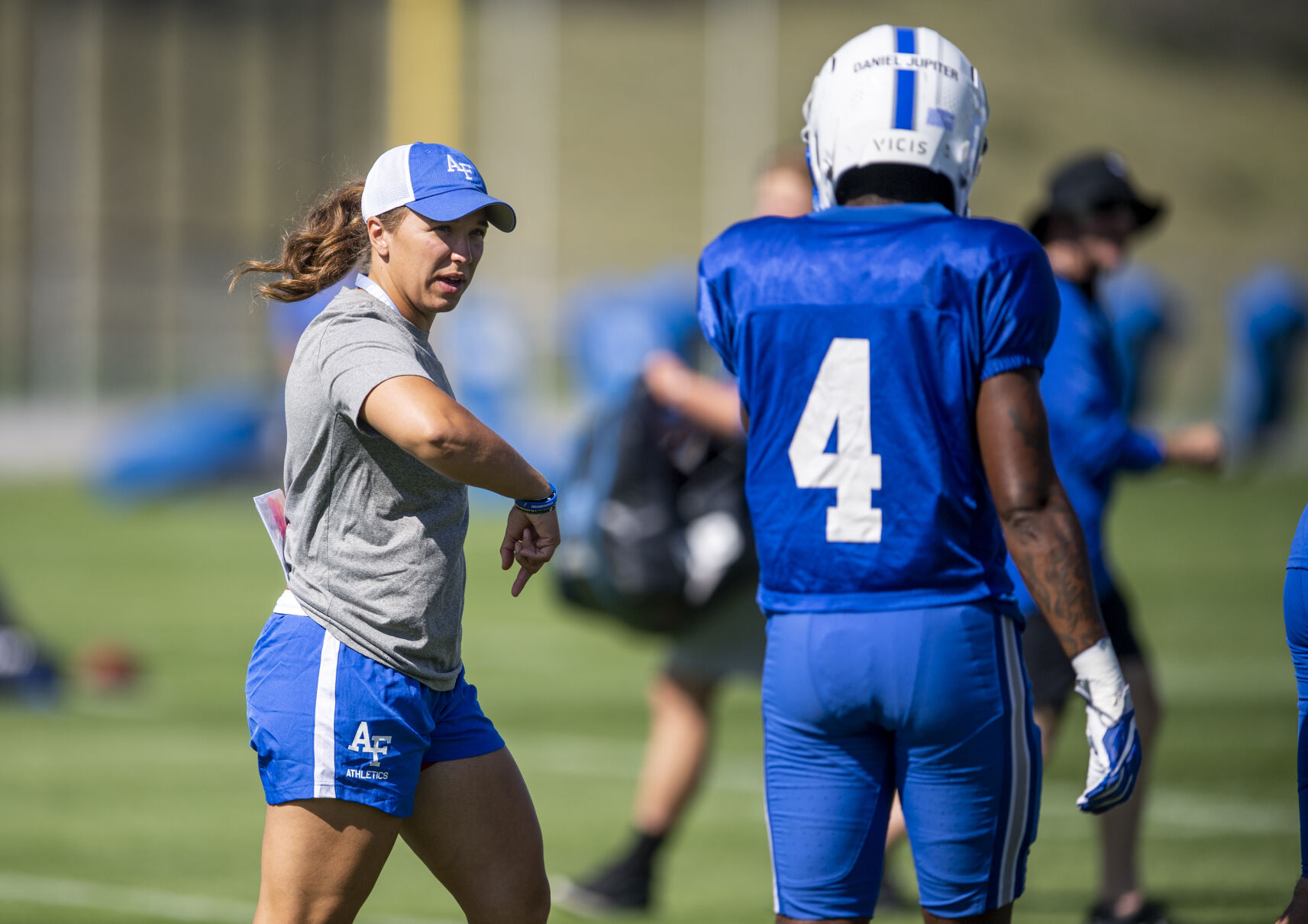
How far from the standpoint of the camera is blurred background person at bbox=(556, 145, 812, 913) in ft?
19.4

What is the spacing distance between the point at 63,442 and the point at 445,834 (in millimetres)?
27251

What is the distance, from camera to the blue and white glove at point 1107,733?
3172 mm

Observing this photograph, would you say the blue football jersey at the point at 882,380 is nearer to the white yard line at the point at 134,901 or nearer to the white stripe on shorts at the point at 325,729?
the white stripe on shorts at the point at 325,729

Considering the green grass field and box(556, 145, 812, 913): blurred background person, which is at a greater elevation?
box(556, 145, 812, 913): blurred background person

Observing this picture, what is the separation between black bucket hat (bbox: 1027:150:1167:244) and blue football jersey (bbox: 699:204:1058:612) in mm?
2144

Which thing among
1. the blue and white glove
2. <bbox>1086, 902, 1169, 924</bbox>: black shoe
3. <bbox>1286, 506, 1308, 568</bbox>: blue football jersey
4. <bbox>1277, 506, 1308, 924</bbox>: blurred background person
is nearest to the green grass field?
<bbox>1086, 902, 1169, 924</bbox>: black shoe

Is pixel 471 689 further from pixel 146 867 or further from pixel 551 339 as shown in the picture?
pixel 551 339

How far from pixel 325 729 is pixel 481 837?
0.42 m

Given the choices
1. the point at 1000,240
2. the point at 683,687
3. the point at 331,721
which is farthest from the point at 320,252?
the point at 683,687

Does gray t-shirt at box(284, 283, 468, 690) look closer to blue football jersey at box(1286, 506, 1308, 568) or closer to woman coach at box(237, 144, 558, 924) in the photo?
woman coach at box(237, 144, 558, 924)

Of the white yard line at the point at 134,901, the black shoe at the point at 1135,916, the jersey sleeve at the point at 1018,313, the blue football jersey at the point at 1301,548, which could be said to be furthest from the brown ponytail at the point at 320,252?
the black shoe at the point at 1135,916

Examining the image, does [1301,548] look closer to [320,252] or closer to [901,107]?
[901,107]

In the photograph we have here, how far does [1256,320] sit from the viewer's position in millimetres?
24812

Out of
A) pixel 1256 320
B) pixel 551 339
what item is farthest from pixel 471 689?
pixel 551 339
